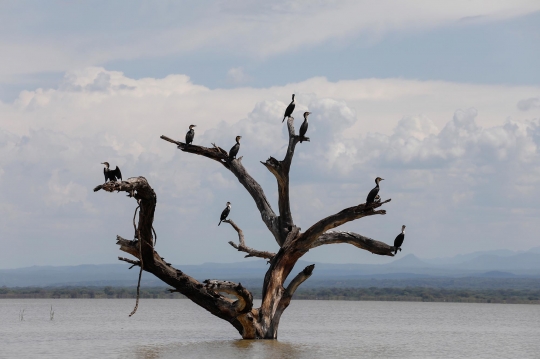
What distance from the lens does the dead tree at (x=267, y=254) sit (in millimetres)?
20922

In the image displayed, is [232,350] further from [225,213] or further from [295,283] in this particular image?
[225,213]

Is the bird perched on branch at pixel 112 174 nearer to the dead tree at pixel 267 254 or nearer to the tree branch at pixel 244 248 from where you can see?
the dead tree at pixel 267 254

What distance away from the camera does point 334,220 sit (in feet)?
70.5

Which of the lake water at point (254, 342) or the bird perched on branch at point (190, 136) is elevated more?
the bird perched on branch at point (190, 136)

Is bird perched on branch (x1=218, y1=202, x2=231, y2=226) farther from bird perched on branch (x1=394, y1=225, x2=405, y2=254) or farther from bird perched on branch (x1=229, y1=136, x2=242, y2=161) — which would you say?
bird perched on branch (x1=394, y1=225, x2=405, y2=254)

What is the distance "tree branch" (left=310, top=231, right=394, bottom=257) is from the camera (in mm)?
21969

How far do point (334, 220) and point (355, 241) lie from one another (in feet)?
3.98

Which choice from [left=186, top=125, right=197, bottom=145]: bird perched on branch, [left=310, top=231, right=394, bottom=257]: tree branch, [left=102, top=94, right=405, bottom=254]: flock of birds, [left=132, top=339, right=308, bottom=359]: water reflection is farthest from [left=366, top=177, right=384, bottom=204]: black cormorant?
[left=186, top=125, right=197, bottom=145]: bird perched on branch

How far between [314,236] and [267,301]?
2120 millimetres

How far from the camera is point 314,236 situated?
21953mm

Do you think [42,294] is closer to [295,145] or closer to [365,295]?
[365,295]

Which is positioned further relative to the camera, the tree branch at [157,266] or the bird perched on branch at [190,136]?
the bird perched on branch at [190,136]

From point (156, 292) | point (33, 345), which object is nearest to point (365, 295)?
point (156, 292)

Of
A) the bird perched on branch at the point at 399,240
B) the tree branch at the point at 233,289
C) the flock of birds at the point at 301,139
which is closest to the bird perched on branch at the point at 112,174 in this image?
A: the flock of birds at the point at 301,139
